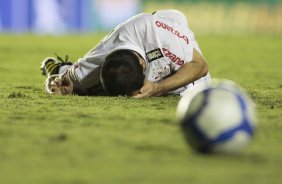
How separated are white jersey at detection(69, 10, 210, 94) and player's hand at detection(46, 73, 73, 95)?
242 millimetres

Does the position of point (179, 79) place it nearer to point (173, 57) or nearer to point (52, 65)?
point (173, 57)

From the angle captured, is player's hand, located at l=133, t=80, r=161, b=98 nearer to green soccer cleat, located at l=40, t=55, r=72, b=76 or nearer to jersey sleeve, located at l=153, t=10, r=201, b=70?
jersey sleeve, located at l=153, t=10, r=201, b=70

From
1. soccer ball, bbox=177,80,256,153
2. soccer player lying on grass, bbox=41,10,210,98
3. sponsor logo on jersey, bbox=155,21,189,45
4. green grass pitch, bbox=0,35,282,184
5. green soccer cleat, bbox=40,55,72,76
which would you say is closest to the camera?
green grass pitch, bbox=0,35,282,184

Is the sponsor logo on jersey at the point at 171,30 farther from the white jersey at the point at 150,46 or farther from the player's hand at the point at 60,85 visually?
the player's hand at the point at 60,85

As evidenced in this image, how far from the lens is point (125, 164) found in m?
4.23

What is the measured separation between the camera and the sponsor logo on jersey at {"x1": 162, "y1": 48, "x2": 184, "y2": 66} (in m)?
7.38

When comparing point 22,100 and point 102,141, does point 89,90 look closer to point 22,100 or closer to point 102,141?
point 22,100

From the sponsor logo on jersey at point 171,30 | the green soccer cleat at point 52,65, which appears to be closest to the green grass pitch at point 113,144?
the green soccer cleat at point 52,65

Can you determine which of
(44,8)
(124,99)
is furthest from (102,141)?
(44,8)

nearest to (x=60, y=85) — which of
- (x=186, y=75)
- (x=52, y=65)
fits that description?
(x=52, y=65)

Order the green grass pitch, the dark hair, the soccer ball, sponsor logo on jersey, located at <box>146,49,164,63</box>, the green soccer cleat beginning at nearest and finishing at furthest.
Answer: the green grass pitch → the soccer ball → the dark hair → sponsor logo on jersey, located at <box>146,49,164,63</box> → the green soccer cleat

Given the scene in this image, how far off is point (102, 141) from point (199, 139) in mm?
753

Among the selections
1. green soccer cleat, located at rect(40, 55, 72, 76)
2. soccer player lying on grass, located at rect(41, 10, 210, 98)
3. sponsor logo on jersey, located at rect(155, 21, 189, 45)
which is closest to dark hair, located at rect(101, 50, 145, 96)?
soccer player lying on grass, located at rect(41, 10, 210, 98)

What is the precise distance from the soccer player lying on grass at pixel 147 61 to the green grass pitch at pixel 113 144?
16cm
